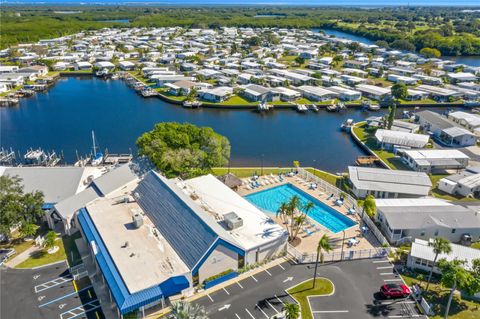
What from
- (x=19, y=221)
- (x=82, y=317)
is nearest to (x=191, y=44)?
(x=19, y=221)

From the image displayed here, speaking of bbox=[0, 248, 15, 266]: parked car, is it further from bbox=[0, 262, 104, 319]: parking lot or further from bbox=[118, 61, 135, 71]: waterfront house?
bbox=[118, 61, 135, 71]: waterfront house

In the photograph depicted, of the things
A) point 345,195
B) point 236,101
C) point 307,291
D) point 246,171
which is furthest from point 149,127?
point 307,291

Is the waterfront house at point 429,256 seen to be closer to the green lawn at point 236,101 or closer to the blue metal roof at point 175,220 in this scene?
the blue metal roof at point 175,220

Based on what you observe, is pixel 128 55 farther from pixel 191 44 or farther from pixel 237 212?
pixel 237 212

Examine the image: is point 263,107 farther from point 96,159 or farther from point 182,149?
point 96,159

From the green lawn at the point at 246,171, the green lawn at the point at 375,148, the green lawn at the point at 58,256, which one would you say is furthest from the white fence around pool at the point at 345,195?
the green lawn at the point at 58,256

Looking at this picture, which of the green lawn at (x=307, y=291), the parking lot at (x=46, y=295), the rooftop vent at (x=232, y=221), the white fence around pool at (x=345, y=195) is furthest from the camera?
the white fence around pool at (x=345, y=195)
